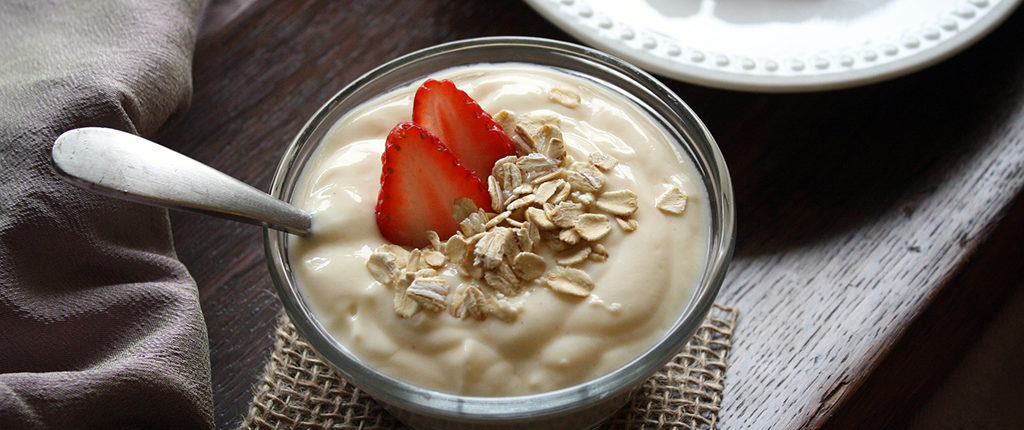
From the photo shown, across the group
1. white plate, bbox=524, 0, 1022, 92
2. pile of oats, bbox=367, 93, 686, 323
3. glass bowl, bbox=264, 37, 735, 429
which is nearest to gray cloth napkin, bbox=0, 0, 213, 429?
glass bowl, bbox=264, 37, 735, 429

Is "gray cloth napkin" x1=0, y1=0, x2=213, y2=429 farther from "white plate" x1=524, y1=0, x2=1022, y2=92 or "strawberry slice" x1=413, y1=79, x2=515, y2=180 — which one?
"white plate" x1=524, y1=0, x2=1022, y2=92

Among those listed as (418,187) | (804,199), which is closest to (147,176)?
(418,187)

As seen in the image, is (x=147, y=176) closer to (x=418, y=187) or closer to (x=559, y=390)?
(x=418, y=187)

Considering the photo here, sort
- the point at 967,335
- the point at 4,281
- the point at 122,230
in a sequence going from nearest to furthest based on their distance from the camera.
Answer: the point at 4,281 < the point at 122,230 < the point at 967,335

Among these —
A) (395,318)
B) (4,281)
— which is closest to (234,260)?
(4,281)

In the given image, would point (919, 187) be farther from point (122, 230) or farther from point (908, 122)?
point (122, 230)

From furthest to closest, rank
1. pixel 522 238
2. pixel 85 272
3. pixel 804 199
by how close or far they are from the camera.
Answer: pixel 804 199
pixel 85 272
pixel 522 238
